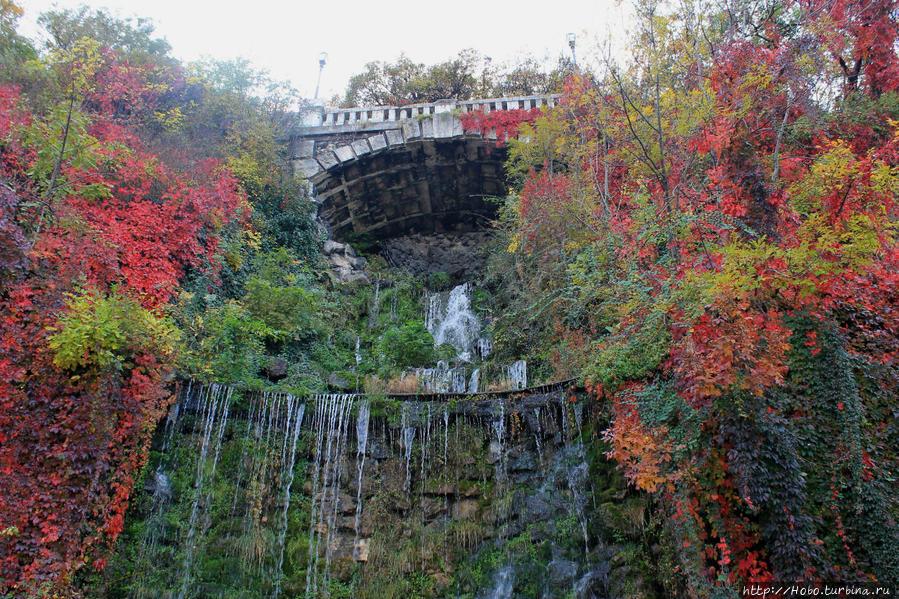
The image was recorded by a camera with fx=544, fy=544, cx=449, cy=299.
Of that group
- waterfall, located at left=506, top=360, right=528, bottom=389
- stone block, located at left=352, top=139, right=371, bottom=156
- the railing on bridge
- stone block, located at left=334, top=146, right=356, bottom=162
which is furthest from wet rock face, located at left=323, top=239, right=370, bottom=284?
waterfall, located at left=506, top=360, right=528, bottom=389

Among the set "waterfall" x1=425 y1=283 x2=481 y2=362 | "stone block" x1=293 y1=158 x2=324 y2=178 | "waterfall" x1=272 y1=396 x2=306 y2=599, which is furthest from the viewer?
"stone block" x1=293 y1=158 x2=324 y2=178

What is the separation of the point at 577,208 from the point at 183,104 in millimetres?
9541

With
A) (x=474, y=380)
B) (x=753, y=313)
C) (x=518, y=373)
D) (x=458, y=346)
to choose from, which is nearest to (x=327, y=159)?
(x=458, y=346)

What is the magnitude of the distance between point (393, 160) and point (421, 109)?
1.54 m

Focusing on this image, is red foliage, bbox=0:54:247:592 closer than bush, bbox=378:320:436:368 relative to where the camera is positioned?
Yes

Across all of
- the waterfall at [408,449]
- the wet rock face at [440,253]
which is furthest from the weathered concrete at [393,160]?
the waterfall at [408,449]

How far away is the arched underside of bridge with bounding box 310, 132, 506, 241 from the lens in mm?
14227

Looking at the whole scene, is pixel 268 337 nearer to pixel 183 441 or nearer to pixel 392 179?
pixel 183 441

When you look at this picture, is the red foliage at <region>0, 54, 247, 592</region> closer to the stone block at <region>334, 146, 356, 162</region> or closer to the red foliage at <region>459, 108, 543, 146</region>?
the stone block at <region>334, 146, 356, 162</region>

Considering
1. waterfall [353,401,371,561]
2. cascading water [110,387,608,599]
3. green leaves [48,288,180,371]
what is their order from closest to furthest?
green leaves [48,288,180,371], cascading water [110,387,608,599], waterfall [353,401,371,561]

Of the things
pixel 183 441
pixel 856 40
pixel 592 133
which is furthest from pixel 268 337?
pixel 856 40

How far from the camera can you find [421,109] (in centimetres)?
1455

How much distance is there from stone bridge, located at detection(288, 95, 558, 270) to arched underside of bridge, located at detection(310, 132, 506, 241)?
27mm

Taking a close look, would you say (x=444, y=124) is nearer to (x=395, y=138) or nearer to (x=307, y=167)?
(x=395, y=138)
